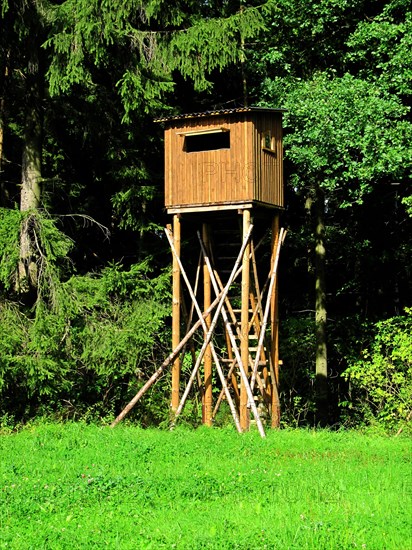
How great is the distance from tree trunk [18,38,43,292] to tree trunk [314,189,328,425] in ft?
22.5

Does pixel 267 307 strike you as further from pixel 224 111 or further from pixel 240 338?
pixel 224 111

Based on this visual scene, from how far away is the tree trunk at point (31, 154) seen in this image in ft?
57.3

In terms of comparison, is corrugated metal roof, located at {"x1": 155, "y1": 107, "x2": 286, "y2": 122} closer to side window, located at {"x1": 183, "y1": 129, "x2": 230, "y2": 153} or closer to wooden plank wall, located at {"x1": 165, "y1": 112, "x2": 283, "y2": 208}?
Result: wooden plank wall, located at {"x1": 165, "y1": 112, "x2": 283, "y2": 208}

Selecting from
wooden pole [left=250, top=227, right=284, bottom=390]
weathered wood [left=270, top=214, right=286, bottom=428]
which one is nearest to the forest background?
weathered wood [left=270, top=214, right=286, bottom=428]

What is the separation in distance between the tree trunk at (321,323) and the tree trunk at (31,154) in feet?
22.5

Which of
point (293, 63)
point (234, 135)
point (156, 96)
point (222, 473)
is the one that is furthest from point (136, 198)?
point (222, 473)

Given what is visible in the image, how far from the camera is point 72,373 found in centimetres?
1789

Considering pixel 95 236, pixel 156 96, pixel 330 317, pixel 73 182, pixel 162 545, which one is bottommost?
pixel 162 545

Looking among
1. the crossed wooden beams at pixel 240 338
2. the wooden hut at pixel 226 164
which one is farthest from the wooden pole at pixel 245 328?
the wooden hut at pixel 226 164

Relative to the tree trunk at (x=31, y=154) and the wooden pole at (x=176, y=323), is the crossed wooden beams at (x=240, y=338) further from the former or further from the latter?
the tree trunk at (x=31, y=154)

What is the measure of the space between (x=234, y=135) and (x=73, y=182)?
5921 millimetres

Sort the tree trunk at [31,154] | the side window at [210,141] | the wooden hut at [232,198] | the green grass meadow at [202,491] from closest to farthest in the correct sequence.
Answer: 1. the green grass meadow at [202,491]
2. the wooden hut at [232,198]
3. the tree trunk at [31,154]
4. the side window at [210,141]

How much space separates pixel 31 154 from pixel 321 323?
8035mm

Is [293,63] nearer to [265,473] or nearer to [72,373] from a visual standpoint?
[72,373]
